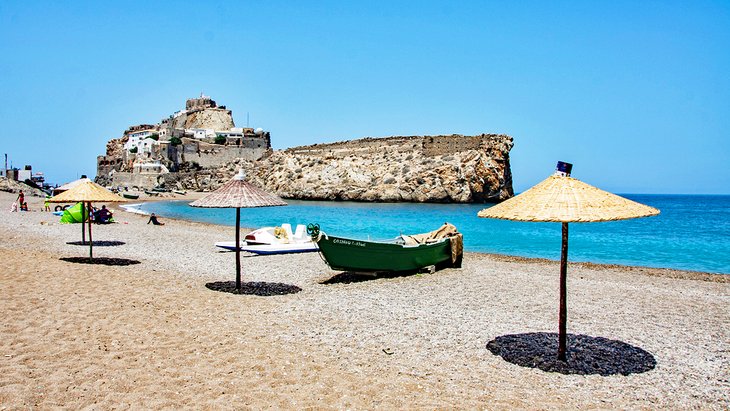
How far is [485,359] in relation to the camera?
6.23 meters

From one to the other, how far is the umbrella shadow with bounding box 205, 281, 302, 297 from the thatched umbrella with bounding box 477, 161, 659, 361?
17.4 ft

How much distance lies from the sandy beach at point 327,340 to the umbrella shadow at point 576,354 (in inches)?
5.9

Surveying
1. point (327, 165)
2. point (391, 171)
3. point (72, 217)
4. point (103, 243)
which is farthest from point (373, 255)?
point (327, 165)

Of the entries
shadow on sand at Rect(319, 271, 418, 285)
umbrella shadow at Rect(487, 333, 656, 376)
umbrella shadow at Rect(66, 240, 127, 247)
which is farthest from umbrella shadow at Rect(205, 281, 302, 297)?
umbrella shadow at Rect(66, 240, 127, 247)

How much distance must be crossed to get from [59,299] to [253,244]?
9.16 meters

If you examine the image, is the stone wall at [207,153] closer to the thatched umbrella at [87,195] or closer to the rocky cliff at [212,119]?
the rocky cliff at [212,119]

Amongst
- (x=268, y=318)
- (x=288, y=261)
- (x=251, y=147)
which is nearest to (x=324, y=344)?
(x=268, y=318)

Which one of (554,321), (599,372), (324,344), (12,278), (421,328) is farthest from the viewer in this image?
(12,278)

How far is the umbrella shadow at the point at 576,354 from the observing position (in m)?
6.03

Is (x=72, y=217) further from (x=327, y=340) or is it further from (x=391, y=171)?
(x=391, y=171)

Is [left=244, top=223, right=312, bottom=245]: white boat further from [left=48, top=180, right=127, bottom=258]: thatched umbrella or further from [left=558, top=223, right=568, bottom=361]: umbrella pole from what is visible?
[left=558, top=223, right=568, bottom=361]: umbrella pole

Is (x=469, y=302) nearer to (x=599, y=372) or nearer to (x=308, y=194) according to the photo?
(x=599, y=372)

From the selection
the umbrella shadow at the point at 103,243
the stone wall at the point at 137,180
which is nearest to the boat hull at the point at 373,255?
the umbrella shadow at the point at 103,243

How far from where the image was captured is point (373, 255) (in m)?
12.0
